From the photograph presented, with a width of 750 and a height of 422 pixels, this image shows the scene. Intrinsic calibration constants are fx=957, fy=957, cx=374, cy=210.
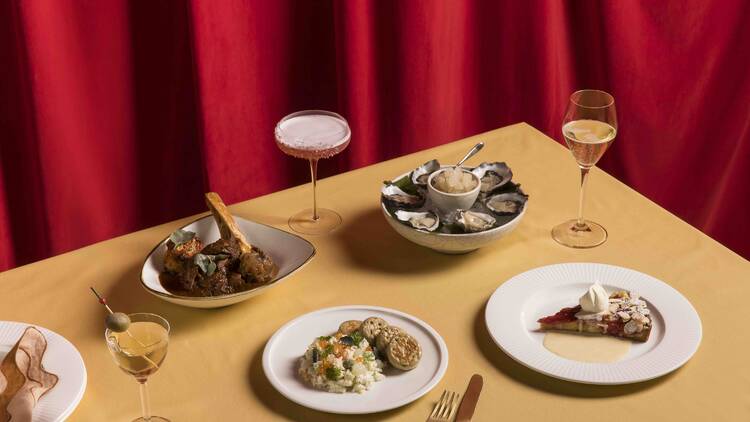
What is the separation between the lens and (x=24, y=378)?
125 cm

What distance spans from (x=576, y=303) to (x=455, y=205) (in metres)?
0.27

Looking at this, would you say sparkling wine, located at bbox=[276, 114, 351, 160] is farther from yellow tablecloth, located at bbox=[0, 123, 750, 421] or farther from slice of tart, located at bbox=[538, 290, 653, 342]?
slice of tart, located at bbox=[538, 290, 653, 342]

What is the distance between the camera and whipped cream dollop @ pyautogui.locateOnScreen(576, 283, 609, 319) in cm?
140

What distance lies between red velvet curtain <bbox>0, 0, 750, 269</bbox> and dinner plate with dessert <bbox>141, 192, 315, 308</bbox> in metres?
0.83

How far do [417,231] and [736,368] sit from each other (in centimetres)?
52

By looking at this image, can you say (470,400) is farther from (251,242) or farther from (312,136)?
(312,136)

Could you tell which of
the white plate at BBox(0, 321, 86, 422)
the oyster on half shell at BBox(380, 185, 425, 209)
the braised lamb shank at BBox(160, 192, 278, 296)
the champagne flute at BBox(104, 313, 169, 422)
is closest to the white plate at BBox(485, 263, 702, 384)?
Result: the oyster on half shell at BBox(380, 185, 425, 209)

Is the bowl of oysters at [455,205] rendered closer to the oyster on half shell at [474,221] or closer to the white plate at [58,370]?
the oyster on half shell at [474,221]

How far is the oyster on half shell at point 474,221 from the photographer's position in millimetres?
1572

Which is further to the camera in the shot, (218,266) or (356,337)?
(218,266)

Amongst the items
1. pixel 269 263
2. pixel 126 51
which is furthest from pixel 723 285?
pixel 126 51

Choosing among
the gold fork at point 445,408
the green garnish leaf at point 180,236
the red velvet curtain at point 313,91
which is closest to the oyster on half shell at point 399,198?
the green garnish leaf at point 180,236

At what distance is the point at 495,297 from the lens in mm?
1483

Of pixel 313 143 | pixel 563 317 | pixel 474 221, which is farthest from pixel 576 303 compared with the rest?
pixel 313 143
